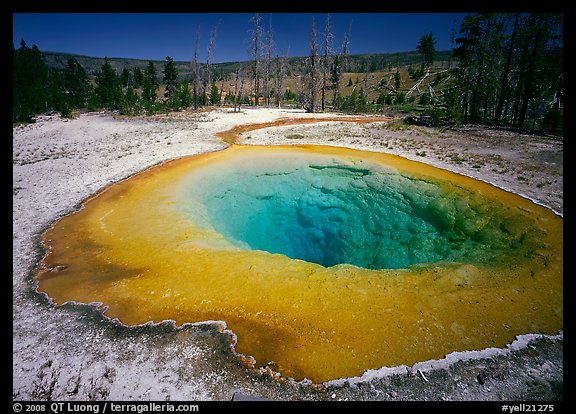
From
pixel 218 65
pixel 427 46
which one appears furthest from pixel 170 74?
pixel 218 65

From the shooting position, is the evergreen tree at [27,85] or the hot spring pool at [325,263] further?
the evergreen tree at [27,85]

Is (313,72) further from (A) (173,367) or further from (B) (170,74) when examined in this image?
(A) (173,367)

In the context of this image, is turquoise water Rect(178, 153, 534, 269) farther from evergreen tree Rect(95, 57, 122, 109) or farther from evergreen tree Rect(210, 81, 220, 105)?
evergreen tree Rect(210, 81, 220, 105)

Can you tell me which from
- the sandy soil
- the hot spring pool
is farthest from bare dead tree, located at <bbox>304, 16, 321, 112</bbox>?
the sandy soil

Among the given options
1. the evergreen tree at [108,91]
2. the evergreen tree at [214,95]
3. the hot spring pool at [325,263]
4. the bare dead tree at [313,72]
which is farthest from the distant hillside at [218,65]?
the hot spring pool at [325,263]

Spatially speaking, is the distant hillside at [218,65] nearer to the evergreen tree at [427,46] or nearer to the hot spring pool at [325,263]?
the evergreen tree at [427,46]
